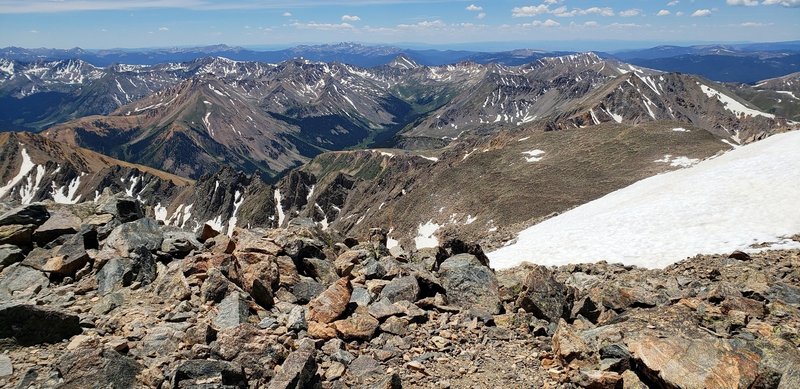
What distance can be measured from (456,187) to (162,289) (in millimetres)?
79916

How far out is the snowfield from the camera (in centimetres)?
2602

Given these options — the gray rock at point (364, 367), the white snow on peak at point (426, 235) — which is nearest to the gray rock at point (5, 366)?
the gray rock at point (364, 367)

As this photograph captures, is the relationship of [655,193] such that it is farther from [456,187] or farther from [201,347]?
[456,187]

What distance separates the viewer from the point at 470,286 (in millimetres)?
16016

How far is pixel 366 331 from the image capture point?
12.9 m

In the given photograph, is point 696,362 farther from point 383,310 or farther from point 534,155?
point 534,155

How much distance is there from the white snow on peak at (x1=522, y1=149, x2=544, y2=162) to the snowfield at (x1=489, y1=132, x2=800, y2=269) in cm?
5098

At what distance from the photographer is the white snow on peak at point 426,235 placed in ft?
245

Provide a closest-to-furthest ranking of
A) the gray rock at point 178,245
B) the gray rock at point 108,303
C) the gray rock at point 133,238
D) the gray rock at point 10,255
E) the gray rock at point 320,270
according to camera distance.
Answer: the gray rock at point 108,303 → the gray rock at point 10,255 → the gray rock at point 133,238 → the gray rock at point 320,270 → the gray rock at point 178,245

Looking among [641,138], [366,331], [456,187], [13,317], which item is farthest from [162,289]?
[641,138]

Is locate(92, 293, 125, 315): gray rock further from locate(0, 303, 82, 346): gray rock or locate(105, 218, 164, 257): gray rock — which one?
locate(105, 218, 164, 257): gray rock

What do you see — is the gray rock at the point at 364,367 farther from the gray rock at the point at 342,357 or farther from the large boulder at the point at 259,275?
the large boulder at the point at 259,275

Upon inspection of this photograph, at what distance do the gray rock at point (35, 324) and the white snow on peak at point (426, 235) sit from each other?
6271 cm

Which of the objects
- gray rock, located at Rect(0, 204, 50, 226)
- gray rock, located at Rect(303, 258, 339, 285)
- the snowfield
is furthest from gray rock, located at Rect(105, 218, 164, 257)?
the snowfield
